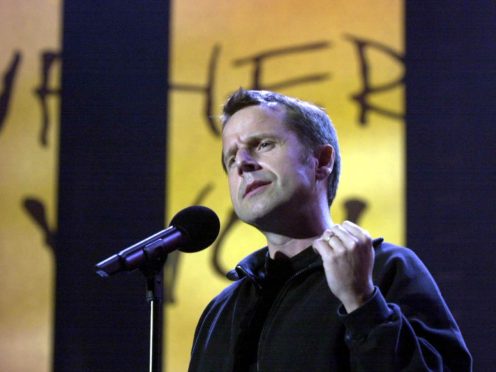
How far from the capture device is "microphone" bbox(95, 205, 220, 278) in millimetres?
1457

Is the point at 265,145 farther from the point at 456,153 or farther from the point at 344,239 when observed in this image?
the point at 456,153

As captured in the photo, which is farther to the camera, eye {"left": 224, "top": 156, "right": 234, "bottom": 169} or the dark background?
the dark background

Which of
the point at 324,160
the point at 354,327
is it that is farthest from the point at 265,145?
the point at 354,327

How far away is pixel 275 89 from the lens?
8.97ft

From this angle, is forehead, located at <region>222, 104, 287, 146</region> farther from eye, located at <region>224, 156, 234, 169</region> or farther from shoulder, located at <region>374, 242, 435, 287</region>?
shoulder, located at <region>374, 242, 435, 287</region>

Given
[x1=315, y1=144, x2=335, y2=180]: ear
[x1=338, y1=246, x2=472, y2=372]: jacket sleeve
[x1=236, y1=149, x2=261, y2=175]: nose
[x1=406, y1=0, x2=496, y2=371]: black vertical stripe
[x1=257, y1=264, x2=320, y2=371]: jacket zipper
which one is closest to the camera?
[x1=338, y1=246, x2=472, y2=372]: jacket sleeve

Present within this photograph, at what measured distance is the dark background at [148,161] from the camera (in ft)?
8.52

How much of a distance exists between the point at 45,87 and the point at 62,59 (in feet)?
0.41

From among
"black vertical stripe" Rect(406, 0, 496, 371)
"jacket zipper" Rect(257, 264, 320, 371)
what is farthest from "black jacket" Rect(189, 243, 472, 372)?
"black vertical stripe" Rect(406, 0, 496, 371)

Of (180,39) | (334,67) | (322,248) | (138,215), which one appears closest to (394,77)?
(334,67)

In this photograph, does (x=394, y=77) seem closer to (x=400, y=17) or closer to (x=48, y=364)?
(x=400, y=17)

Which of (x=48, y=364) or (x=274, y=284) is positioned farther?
(x=48, y=364)

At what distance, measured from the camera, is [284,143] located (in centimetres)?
175

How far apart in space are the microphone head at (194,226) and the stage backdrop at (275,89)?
1.03 metres
